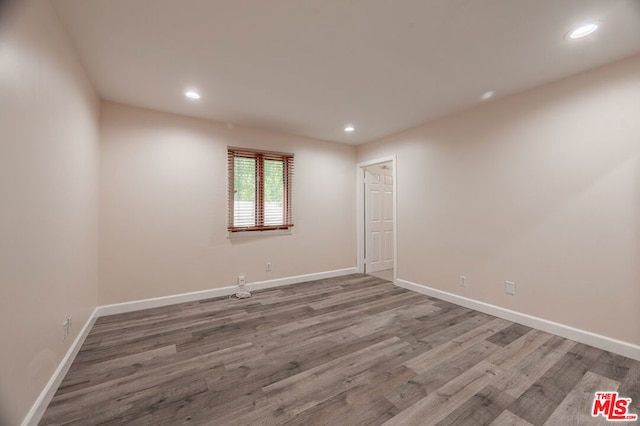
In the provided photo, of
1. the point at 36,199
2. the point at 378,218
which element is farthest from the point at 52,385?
the point at 378,218

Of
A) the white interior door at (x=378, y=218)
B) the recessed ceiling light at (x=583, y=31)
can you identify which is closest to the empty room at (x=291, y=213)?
the recessed ceiling light at (x=583, y=31)

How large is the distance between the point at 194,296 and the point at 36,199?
2346mm

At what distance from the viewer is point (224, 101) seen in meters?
3.04

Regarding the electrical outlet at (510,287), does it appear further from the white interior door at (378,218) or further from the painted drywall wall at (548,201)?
the white interior door at (378,218)

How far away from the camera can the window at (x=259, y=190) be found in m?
3.86

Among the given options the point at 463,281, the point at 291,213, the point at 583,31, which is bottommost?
the point at 463,281

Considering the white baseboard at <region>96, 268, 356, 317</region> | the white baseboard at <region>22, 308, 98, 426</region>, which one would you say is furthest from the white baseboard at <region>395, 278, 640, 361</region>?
the white baseboard at <region>22, 308, 98, 426</region>

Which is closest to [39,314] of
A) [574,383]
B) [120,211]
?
[120,211]

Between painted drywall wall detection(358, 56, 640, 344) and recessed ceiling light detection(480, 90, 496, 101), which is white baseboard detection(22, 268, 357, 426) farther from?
recessed ceiling light detection(480, 90, 496, 101)

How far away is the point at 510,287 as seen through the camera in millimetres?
2898

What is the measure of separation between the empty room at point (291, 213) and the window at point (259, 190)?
3 cm

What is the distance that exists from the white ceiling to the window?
971 millimetres

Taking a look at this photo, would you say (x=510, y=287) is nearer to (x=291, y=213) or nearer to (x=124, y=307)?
(x=291, y=213)

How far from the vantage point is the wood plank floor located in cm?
154
